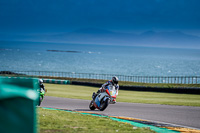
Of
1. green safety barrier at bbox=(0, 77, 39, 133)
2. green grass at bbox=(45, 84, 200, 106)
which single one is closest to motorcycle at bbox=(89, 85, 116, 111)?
green grass at bbox=(45, 84, 200, 106)

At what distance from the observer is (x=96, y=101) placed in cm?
1473

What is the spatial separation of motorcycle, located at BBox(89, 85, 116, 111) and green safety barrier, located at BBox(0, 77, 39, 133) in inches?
436

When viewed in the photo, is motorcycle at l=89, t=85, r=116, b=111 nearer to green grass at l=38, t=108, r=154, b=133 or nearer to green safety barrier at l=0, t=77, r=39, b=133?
green grass at l=38, t=108, r=154, b=133

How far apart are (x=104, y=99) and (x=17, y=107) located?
37.9ft

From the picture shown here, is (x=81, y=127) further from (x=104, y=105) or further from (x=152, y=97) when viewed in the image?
(x=152, y=97)

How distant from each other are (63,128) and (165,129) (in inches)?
119

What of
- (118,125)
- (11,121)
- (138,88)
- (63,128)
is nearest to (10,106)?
(11,121)

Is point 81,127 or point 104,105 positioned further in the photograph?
point 104,105

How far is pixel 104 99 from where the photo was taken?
14.3 meters

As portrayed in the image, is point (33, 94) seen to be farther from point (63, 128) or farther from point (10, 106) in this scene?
point (63, 128)

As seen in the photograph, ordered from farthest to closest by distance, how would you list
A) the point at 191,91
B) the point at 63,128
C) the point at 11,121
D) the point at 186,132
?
the point at 191,91 < the point at 186,132 < the point at 63,128 < the point at 11,121

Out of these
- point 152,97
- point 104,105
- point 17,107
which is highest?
point 17,107

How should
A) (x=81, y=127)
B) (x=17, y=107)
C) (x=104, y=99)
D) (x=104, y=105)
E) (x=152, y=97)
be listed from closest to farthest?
(x=17, y=107) → (x=81, y=127) → (x=104, y=99) → (x=104, y=105) → (x=152, y=97)

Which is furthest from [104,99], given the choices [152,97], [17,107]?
[17,107]
